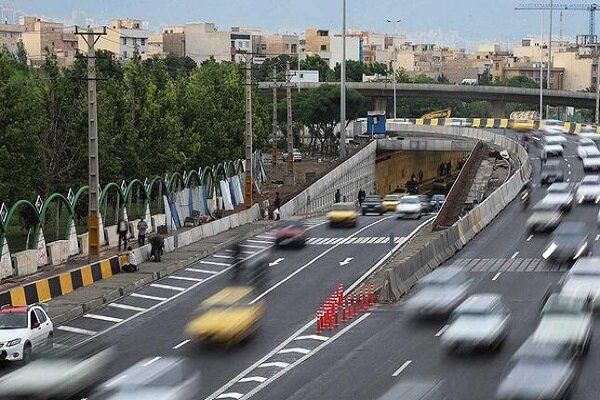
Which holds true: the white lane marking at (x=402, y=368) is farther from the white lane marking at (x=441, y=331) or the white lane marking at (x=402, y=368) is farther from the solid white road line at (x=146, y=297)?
the solid white road line at (x=146, y=297)

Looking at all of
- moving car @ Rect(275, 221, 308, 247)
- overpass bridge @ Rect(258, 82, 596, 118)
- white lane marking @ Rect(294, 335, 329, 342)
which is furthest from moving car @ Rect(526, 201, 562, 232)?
overpass bridge @ Rect(258, 82, 596, 118)

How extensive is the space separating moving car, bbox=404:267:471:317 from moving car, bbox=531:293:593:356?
371 cm

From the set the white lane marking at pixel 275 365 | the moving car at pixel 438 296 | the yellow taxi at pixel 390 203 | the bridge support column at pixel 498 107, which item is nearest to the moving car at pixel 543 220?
the yellow taxi at pixel 390 203

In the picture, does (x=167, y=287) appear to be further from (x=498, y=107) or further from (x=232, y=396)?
(x=498, y=107)

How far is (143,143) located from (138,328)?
113ft

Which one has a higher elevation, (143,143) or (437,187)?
(143,143)

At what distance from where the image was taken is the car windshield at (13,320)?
3078cm

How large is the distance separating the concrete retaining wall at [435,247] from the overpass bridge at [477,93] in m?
83.1

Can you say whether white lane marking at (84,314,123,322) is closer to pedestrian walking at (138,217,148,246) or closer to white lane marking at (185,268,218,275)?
white lane marking at (185,268,218,275)

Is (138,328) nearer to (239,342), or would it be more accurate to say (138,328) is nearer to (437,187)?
(239,342)

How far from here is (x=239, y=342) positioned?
108 feet

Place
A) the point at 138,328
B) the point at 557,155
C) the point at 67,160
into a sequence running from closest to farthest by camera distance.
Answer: the point at 138,328 < the point at 67,160 < the point at 557,155

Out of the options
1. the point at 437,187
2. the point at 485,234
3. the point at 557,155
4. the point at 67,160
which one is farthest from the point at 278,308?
the point at 437,187

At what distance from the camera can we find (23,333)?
3039cm
